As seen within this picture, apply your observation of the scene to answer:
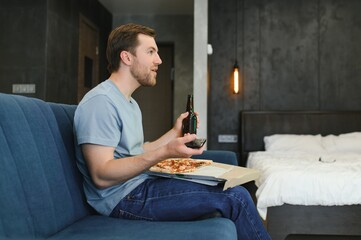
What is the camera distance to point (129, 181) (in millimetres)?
1466

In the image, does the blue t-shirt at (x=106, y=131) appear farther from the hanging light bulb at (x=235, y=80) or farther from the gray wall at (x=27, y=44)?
the hanging light bulb at (x=235, y=80)

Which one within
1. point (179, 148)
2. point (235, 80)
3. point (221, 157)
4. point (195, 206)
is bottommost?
point (195, 206)

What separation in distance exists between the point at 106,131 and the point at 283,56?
3.98 metres

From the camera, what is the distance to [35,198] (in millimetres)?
1193

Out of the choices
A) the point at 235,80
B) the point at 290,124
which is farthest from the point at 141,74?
the point at 290,124

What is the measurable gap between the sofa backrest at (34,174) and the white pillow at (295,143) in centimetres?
325

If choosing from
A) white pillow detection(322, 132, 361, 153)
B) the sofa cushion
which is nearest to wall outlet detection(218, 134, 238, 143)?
white pillow detection(322, 132, 361, 153)

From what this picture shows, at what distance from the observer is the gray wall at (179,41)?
260 inches

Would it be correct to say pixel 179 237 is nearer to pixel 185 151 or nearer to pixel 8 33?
pixel 185 151

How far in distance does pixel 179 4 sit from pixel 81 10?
1.58 meters

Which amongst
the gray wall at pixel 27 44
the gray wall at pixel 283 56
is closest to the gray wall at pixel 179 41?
the gray wall at pixel 283 56

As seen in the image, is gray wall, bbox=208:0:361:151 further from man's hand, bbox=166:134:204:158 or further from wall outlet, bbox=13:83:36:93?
man's hand, bbox=166:134:204:158

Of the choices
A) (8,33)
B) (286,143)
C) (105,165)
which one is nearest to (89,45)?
(8,33)

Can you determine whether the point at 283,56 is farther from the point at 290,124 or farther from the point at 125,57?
the point at 125,57
